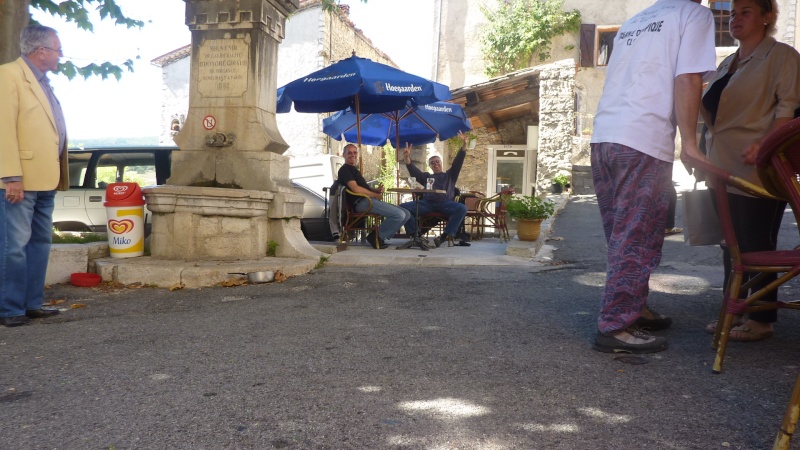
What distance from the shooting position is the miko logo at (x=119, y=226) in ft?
19.5

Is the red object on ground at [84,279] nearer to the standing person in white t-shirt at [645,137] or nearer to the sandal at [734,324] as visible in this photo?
the standing person in white t-shirt at [645,137]

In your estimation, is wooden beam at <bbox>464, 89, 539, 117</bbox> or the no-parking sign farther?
wooden beam at <bbox>464, 89, 539, 117</bbox>

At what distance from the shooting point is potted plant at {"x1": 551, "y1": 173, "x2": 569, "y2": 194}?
49.4ft

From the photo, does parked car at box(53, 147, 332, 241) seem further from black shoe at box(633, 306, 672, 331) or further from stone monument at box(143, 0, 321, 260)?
black shoe at box(633, 306, 672, 331)

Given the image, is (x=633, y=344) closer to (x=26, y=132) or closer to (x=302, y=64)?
(x=26, y=132)

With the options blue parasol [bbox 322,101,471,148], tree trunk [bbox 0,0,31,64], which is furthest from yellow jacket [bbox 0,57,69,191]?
blue parasol [bbox 322,101,471,148]

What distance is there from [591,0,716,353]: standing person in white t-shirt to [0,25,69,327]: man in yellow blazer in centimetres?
358

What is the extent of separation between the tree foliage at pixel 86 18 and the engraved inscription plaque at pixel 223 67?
3440 millimetres

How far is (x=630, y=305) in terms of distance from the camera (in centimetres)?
317

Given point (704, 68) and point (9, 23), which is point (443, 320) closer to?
point (704, 68)

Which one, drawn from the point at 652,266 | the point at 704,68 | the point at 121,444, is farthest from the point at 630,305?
the point at 121,444

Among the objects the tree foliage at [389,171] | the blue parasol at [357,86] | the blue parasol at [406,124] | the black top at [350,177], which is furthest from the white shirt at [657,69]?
the tree foliage at [389,171]

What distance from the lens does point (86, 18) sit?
352 inches

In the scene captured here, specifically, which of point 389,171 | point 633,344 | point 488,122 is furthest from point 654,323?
point 488,122
